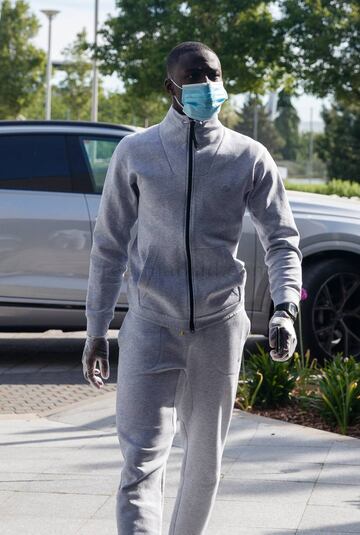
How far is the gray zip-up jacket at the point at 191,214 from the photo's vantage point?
3.49m

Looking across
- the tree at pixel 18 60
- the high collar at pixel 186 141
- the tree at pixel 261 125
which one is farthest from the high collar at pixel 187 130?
the tree at pixel 261 125

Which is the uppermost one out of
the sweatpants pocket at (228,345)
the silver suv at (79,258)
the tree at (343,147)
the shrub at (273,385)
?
the sweatpants pocket at (228,345)

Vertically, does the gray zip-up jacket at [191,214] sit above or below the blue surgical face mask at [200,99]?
below

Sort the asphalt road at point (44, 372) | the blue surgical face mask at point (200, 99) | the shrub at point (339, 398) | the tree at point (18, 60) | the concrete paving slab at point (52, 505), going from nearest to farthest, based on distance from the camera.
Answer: the blue surgical face mask at point (200, 99) → the concrete paving slab at point (52, 505) → the shrub at point (339, 398) → the asphalt road at point (44, 372) → the tree at point (18, 60)

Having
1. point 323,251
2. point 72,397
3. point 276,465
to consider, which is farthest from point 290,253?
point 323,251

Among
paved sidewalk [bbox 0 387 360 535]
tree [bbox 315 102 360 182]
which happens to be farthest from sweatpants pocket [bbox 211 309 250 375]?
tree [bbox 315 102 360 182]

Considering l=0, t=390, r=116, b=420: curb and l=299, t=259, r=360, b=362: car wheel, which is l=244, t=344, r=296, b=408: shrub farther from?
l=299, t=259, r=360, b=362: car wheel

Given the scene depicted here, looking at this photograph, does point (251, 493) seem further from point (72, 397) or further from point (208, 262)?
point (72, 397)

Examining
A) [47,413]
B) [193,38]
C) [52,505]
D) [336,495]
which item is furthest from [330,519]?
[193,38]

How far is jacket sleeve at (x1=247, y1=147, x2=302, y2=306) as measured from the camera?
3.62m

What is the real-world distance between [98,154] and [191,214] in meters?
5.42

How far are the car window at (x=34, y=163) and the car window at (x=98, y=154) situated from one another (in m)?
0.17

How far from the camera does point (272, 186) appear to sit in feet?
11.9

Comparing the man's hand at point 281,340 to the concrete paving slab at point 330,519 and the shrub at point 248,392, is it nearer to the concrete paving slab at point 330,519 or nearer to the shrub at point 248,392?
the concrete paving slab at point 330,519
